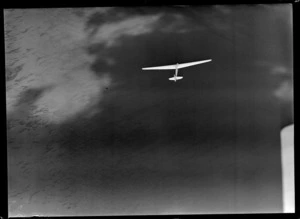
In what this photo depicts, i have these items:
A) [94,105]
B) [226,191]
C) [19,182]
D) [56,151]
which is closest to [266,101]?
[226,191]

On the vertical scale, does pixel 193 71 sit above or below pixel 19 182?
above

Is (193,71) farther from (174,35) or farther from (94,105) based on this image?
(94,105)

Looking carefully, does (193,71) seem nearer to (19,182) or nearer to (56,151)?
(56,151)

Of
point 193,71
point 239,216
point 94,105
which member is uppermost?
point 193,71

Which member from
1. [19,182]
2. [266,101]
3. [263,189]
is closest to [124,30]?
[266,101]

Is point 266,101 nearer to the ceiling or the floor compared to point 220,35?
nearer to the floor

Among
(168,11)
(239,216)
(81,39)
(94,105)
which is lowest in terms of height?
(239,216)

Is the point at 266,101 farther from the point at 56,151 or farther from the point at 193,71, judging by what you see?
the point at 56,151

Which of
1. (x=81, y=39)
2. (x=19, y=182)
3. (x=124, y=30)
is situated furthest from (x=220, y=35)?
(x=19, y=182)
